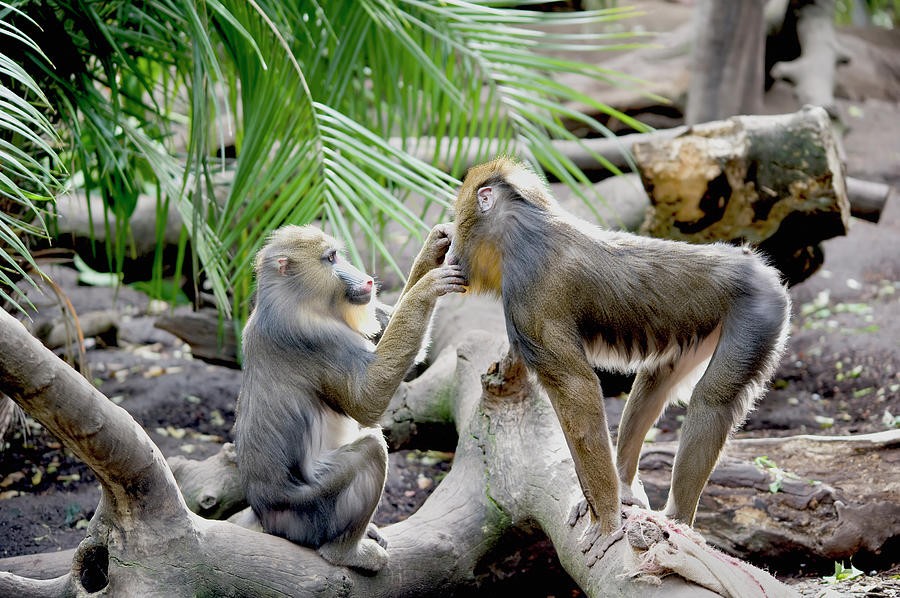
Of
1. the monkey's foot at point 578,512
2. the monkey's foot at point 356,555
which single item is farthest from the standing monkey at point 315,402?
the monkey's foot at point 578,512

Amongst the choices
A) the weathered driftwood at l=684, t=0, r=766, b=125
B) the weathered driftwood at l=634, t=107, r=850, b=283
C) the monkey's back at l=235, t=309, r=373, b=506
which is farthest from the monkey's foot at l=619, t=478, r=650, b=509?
the weathered driftwood at l=684, t=0, r=766, b=125

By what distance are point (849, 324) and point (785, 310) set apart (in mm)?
4303

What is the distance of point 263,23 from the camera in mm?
4617

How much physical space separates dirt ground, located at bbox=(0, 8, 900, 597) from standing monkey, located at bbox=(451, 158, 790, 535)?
0.98 m

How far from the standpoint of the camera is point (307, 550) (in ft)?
11.4

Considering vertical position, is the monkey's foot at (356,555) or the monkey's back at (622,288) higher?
the monkey's back at (622,288)

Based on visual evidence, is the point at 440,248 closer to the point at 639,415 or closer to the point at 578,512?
the point at 639,415

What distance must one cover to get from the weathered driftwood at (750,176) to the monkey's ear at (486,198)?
2.11m

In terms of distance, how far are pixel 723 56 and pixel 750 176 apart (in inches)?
150

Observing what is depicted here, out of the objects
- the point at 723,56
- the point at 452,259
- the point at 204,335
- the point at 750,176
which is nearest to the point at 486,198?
the point at 452,259

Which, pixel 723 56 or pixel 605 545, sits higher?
pixel 723 56

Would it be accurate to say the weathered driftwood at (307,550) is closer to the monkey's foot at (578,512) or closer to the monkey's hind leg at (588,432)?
the monkey's foot at (578,512)

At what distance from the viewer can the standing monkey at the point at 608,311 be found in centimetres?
319

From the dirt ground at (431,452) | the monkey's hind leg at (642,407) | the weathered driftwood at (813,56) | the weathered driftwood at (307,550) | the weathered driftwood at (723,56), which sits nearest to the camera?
the weathered driftwood at (307,550)
